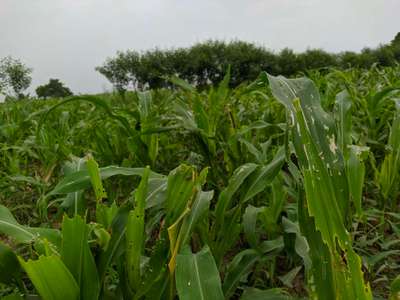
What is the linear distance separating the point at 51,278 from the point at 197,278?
0.21 m

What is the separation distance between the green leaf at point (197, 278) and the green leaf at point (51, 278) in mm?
159

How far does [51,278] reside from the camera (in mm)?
633

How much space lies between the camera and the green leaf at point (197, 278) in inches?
25.0

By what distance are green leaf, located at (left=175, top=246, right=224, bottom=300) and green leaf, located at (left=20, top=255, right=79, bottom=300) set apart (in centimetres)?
16

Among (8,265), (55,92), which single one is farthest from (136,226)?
(55,92)

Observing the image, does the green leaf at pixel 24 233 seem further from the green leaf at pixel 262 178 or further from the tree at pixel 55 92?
the tree at pixel 55 92

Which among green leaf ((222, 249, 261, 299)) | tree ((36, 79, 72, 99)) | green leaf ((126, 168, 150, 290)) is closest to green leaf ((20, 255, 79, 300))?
green leaf ((126, 168, 150, 290))

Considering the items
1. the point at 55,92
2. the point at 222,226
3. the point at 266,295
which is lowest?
the point at 266,295

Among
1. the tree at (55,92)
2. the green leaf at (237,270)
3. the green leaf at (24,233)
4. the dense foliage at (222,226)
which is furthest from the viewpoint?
the tree at (55,92)

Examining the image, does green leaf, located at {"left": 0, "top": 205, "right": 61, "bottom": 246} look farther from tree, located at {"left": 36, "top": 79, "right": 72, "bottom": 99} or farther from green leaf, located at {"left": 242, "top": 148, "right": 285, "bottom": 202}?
tree, located at {"left": 36, "top": 79, "right": 72, "bottom": 99}

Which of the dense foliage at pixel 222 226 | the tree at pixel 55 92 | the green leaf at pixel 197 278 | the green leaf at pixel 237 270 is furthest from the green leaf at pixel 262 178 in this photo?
the tree at pixel 55 92

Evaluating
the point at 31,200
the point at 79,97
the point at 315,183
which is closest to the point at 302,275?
the point at 315,183

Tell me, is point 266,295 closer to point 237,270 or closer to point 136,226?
point 237,270

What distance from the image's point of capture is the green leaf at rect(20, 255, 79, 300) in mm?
614
